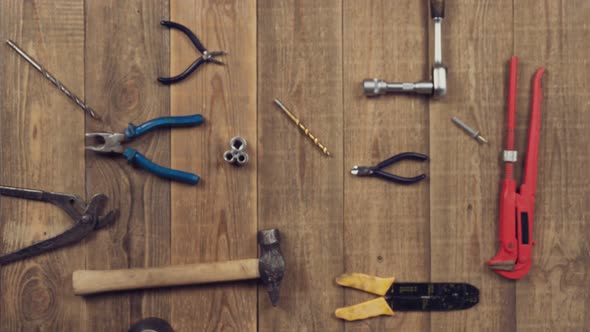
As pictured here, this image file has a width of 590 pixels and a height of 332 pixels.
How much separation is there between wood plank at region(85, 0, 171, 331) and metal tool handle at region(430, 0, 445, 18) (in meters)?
0.61

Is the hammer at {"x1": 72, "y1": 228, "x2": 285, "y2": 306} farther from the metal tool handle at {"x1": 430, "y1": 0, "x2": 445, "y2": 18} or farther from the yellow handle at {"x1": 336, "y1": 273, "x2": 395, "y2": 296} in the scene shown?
the metal tool handle at {"x1": 430, "y1": 0, "x2": 445, "y2": 18}

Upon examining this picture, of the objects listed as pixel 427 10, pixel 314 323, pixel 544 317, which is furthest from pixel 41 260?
pixel 544 317

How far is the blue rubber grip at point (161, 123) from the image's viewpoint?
138cm

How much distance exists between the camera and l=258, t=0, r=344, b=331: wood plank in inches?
56.3

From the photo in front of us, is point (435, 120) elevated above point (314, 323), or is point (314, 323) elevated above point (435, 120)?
point (435, 120)

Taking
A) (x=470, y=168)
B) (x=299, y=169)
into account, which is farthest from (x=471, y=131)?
(x=299, y=169)

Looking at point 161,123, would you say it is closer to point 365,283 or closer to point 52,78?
point 52,78

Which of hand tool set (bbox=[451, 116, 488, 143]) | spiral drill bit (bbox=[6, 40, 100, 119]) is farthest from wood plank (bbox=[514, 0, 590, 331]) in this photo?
spiral drill bit (bbox=[6, 40, 100, 119])

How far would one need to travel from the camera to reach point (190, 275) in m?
1.38

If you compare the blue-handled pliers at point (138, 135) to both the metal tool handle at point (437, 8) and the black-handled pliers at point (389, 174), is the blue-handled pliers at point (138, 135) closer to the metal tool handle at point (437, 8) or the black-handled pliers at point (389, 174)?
the black-handled pliers at point (389, 174)

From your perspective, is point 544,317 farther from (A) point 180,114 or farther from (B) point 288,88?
(A) point 180,114

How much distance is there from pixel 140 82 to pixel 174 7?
0.63 ft

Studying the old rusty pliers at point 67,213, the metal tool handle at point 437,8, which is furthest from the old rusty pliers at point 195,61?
the metal tool handle at point 437,8

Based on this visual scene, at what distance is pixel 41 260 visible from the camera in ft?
4.64
